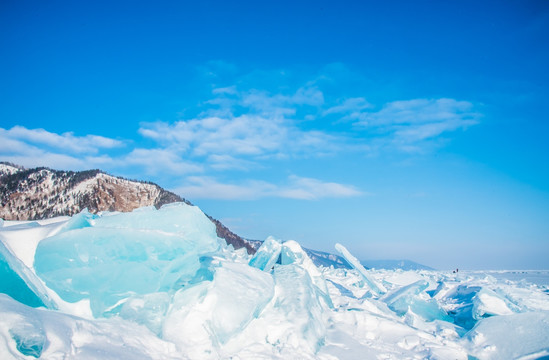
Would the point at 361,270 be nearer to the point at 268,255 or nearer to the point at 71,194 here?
the point at 268,255

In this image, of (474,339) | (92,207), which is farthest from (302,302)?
(92,207)

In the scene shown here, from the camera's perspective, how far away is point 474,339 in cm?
368

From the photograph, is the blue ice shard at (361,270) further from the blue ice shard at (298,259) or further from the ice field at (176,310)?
the ice field at (176,310)

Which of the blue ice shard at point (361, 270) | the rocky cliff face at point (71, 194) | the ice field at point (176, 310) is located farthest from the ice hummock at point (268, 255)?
the rocky cliff face at point (71, 194)

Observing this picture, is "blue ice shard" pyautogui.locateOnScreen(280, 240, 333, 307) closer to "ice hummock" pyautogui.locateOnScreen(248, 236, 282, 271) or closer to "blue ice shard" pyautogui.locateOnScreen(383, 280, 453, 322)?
"ice hummock" pyautogui.locateOnScreen(248, 236, 282, 271)

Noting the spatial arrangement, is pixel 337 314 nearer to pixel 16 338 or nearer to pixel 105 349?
pixel 105 349

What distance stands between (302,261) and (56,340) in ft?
13.9

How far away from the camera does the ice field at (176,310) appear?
2.46 metres

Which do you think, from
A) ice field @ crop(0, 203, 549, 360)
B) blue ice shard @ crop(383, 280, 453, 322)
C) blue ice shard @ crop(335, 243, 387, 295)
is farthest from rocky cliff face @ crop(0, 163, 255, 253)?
ice field @ crop(0, 203, 549, 360)

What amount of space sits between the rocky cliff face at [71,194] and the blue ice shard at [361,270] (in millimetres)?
19945

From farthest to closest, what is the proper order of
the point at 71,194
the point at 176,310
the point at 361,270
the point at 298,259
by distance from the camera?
the point at 71,194 < the point at 361,270 < the point at 298,259 < the point at 176,310

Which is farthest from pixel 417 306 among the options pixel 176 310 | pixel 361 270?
pixel 176 310

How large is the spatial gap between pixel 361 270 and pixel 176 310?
5.22 metres

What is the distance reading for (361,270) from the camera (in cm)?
729
